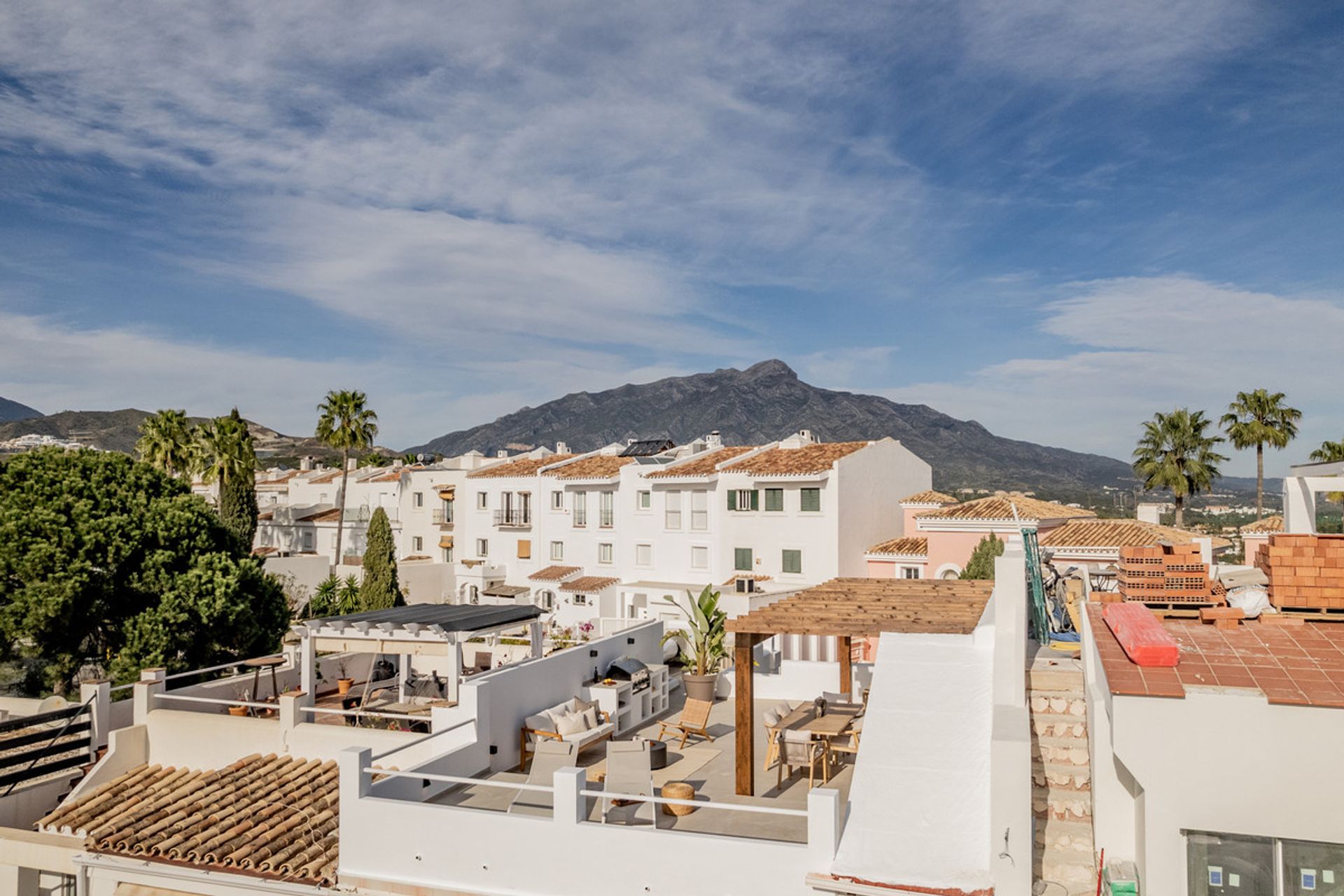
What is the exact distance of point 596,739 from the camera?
13.4m

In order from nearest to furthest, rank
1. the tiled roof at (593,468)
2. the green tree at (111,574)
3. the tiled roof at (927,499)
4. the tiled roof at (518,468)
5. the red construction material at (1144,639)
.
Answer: the red construction material at (1144,639) < the green tree at (111,574) < the tiled roof at (927,499) < the tiled roof at (593,468) < the tiled roof at (518,468)

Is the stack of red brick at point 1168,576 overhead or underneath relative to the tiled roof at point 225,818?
overhead

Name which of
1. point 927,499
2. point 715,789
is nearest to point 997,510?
point 927,499

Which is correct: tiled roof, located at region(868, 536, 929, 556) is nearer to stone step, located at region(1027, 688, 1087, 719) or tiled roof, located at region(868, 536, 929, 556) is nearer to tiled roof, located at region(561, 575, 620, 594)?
tiled roof, located at region(561, 575, 620, 594)

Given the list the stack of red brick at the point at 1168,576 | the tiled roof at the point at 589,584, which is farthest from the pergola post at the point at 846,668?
the tiled roof at the point at 589,584

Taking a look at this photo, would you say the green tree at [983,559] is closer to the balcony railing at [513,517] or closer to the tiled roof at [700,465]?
the tiled roof at [700,465]

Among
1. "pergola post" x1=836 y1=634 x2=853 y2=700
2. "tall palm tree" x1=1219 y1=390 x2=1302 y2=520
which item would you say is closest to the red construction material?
"pergola post" x1=836 y1=634 x2=853 y2=700

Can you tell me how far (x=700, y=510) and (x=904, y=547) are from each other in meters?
11.0

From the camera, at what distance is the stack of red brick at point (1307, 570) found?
8453mm

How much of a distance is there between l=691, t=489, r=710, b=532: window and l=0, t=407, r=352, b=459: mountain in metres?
105

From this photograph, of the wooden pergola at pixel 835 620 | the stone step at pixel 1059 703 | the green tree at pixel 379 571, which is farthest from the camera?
the green tree at pixel 379 571

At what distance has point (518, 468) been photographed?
56.6 meters

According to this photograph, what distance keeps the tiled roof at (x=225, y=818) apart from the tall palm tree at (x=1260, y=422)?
176ft

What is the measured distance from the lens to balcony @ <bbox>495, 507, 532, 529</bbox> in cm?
5422
